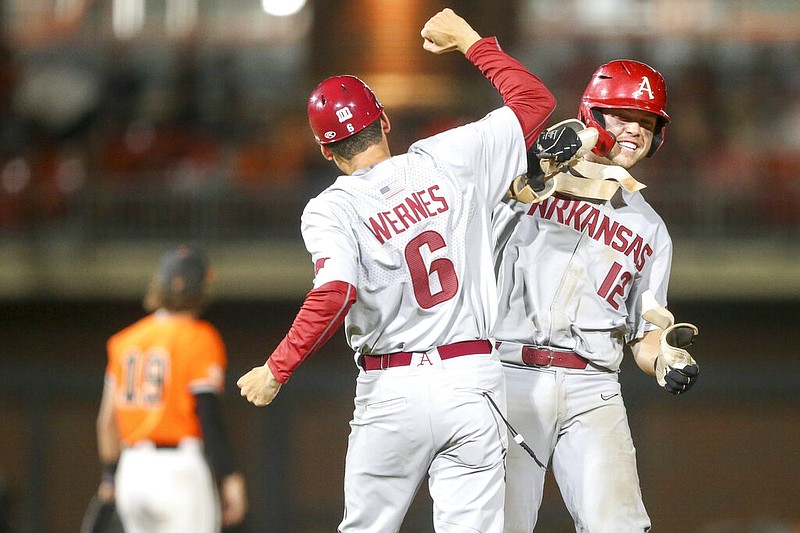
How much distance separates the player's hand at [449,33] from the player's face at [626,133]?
1.63 feet

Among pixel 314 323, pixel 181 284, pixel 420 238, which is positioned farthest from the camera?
pixel 181 284

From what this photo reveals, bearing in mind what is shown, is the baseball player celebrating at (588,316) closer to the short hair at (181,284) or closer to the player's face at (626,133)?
the player's face at (626,133)

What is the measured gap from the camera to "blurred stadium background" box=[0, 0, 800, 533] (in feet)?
25.4

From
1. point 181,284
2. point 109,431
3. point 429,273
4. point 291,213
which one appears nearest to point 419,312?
point 429,273

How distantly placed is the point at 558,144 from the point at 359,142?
1.95 ft

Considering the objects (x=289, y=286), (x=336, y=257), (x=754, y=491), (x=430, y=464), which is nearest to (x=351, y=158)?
(x=336, y=257)

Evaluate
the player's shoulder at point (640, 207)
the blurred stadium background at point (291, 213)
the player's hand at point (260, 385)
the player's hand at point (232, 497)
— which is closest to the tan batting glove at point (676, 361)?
the player's shoulder at point (640, 207)

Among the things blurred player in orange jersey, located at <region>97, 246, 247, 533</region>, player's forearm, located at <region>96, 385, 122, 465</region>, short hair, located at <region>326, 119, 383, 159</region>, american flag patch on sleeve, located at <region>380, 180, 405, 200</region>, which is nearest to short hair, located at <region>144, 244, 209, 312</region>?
blurred player in orange jersey, located at <region>97, 246, 247, 533</region>

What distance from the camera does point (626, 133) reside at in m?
3.57

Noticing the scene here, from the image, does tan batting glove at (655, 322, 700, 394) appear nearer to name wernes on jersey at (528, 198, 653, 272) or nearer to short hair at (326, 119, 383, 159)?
name wernes on jersey at (528, 198, 653, 272)

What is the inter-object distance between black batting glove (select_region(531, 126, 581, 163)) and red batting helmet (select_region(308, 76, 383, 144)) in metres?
0.50

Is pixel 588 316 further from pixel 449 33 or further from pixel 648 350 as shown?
pixel 449 33

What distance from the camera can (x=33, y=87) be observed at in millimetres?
13133

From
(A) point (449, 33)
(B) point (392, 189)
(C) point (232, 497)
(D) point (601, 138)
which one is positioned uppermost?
(A) point (449, 33)
